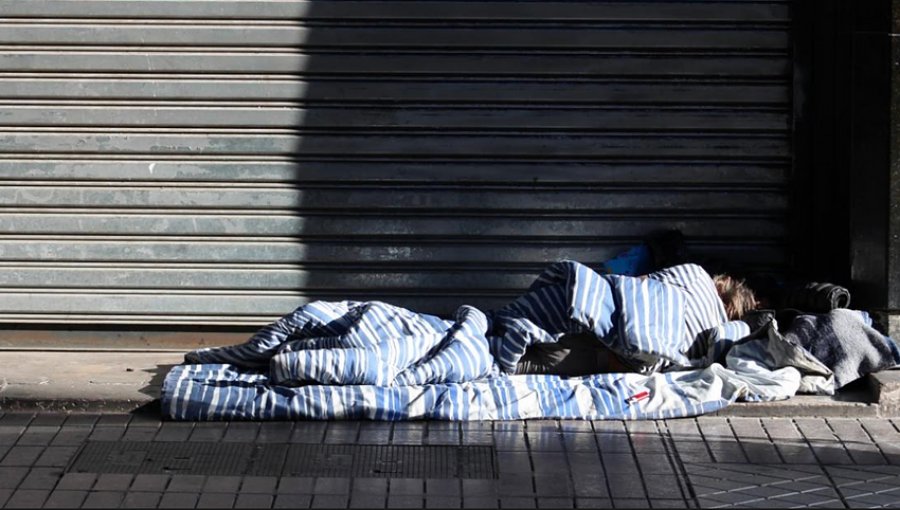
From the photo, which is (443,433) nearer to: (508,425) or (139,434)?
(508,425)

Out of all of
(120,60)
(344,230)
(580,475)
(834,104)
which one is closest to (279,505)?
(580,475)

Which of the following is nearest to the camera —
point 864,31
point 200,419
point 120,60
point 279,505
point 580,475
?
point 279,505

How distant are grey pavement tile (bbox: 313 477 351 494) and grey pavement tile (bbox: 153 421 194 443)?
888 mm

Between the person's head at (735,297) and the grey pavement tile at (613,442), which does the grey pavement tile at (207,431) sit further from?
the person's head at (735,297)

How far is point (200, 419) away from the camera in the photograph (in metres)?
6.27

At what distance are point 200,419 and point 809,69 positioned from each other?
3737 mm

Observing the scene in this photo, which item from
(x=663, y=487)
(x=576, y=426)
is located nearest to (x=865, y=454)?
(x=663, y=487)

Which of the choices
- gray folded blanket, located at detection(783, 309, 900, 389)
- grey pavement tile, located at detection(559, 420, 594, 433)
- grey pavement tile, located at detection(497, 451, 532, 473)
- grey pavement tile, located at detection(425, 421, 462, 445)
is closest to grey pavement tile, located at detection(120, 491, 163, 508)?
grey pavement tile, located at detection(425, 421, 462, 445)

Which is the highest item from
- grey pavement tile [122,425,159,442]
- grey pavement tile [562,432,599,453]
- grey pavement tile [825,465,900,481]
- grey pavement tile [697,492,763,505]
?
grey pavement tile [122,425,159,442]

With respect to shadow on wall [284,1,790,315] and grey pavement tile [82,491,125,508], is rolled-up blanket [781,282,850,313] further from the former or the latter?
grey pavement tile [82,491,125,508]

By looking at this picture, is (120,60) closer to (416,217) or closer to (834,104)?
(416,217)

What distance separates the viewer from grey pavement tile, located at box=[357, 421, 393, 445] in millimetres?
5965

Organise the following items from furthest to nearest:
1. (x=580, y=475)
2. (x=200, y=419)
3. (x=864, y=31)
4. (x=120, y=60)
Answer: (x=120, y=60)
(x=864, y=31)
(x=200, y=419)
(x=580, y=475)

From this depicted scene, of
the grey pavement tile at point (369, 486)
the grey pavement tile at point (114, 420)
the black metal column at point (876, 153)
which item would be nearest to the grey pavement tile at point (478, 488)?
the grey pavement tile at point (369, 486)
